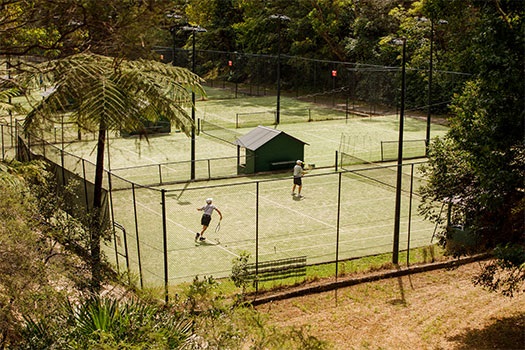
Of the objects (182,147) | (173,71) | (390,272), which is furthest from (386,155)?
(173,71)

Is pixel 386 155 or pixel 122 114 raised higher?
pixel 122 114

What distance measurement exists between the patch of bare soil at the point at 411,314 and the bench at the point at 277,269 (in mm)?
889

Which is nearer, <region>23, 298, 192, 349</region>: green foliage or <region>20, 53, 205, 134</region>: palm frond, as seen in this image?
<region>23, 298, 192, 349</region>: green foliage

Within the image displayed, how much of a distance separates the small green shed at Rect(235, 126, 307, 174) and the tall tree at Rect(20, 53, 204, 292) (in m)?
13.5

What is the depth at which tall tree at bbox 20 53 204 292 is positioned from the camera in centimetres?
1555

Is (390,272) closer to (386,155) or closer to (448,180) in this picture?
(448,180)

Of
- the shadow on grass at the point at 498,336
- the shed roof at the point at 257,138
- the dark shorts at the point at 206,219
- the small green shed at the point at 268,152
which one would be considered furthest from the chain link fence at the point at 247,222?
the shadow on grass at the point at 498,336

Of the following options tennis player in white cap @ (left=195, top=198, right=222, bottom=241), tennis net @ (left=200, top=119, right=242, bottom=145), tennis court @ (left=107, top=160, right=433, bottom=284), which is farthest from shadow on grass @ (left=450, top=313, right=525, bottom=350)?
tennis net @ (left=200, top=119, right=242, bottom=145)

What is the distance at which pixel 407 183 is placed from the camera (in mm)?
29484

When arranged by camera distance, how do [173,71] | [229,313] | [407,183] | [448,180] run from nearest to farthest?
1. [229,313]
2. [173,71]
3. [448,180]
4. [407,183]

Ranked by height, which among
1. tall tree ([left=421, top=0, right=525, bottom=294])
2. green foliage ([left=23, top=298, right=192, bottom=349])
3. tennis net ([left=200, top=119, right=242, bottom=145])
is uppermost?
tall tree ([left=421, top=0, right=525, bottom=294])

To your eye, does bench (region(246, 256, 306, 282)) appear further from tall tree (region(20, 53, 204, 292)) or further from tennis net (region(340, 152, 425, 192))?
tennis net (region(340, 152, 425, 192))

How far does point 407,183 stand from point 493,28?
14.8 m

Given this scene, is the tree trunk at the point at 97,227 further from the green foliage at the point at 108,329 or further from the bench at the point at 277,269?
the bench at the point at 277,269
